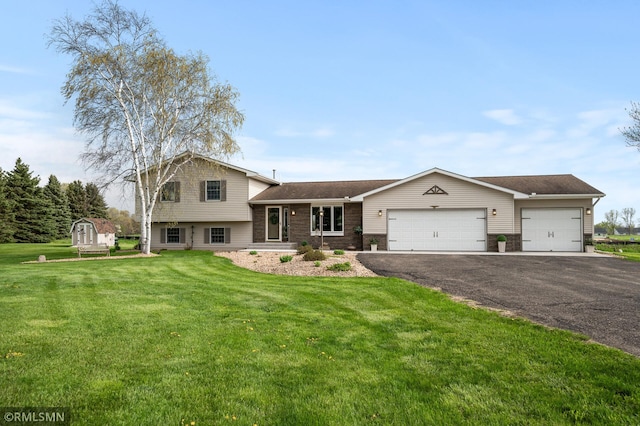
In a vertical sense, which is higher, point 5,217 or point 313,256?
point 5,217

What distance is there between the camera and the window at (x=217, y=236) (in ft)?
74.1

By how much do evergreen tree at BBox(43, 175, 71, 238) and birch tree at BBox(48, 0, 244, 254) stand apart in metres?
30.1

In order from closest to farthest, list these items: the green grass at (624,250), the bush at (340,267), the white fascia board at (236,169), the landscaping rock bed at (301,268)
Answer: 1. the landscaping rock bed at (301,268)
2. the bush at (340,267)
3. the green grass at (624,250)
4. the white fascia board at (236,169)

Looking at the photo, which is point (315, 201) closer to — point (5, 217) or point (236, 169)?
point (236, 169)

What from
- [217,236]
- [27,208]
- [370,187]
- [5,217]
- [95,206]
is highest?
[95,206]

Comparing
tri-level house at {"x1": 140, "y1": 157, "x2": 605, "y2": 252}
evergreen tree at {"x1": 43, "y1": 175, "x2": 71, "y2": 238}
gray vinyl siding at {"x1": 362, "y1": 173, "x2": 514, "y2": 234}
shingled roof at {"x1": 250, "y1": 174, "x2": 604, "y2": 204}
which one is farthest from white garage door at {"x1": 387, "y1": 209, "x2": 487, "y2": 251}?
evergreen tree at {"x1": 43, "y1": 175, "x2": 71, "y2": 238}

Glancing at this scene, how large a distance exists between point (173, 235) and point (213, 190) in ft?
14.4

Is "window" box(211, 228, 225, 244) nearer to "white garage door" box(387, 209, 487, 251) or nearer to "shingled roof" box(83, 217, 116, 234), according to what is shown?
"white garage door" box(387, 209, 487, 251)

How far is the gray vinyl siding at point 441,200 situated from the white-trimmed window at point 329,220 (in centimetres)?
168

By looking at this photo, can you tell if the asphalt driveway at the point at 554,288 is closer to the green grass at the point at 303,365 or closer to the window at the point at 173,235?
the green grass at the point at 303,365

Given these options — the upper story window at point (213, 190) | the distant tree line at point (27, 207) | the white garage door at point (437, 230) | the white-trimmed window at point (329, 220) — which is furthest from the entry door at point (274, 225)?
the distant tree line at point (27, 207)

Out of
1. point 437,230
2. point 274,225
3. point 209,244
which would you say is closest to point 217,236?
point 209,244

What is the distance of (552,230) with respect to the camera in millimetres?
19031

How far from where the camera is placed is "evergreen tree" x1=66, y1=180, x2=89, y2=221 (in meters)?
46.7
